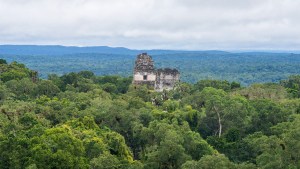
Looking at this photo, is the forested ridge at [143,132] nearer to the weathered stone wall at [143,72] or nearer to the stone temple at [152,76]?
the stone temple at [152,76]

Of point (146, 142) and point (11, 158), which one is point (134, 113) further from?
point (11, 158)

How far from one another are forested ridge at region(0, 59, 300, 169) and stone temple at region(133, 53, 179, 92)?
5.20m

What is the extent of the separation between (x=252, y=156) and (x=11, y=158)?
17.1 metres

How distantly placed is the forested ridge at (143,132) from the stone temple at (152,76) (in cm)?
520

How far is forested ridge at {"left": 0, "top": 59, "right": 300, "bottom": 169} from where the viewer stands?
25.5 meters

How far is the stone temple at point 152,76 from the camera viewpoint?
69562 mm

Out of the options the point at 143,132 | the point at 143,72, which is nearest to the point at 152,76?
the point at 143,72

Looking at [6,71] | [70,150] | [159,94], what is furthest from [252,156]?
[6,71]

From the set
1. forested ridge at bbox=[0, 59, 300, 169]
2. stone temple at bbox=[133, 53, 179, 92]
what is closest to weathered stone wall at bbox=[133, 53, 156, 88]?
stone temple at bbox=[133, 53, 179, 92]

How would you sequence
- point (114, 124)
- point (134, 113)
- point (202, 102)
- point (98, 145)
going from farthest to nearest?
point (202, 102) → point (134, 113) → point (114, 124) → point (98, 145)

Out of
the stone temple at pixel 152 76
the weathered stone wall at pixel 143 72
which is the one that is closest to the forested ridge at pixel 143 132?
the stone temple at pixel 152 76

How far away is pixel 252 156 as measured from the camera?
35125 millimetres

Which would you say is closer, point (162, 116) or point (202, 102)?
point (162, 116)

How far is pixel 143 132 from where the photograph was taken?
115ft
